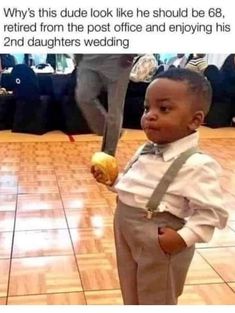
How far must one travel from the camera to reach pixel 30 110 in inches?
89.8

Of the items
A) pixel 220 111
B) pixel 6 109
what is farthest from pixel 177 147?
pixel 6 109

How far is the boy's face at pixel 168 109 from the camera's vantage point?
429mm

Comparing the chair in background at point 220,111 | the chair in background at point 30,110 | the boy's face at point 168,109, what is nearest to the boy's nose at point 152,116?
the boy's face at point 168,109

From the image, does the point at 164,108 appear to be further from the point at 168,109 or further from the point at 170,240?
the point at 170,240

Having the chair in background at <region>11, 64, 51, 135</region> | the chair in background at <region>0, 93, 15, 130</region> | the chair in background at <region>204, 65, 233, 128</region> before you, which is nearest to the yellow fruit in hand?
the chair in background at <region>204, 65, 233, 128</region>

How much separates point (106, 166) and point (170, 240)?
0.32ft

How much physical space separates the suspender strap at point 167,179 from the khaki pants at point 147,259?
0.5 inches

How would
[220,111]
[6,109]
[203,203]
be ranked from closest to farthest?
[203,203] → [220,111] → [6,109]

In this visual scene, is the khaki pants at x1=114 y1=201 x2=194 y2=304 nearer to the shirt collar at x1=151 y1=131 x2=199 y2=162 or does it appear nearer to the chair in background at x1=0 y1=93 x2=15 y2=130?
the shirt collar at x1=151 y1=131 x2=199 y2=162

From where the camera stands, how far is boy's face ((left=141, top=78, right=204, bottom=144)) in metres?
0.43

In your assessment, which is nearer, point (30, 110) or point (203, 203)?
point (203, 203)

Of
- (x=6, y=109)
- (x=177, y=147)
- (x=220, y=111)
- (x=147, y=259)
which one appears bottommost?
(x=6, y=109)
